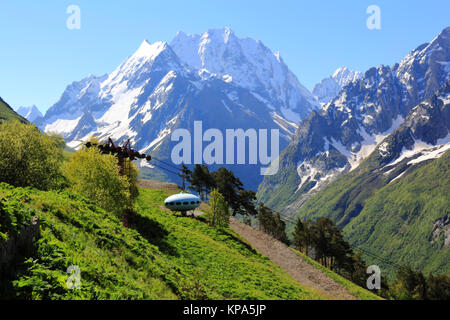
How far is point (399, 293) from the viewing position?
107062 millimetres

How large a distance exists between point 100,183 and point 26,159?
8973 millimetres

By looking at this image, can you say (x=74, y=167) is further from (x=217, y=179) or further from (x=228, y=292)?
(x=217, y=179)

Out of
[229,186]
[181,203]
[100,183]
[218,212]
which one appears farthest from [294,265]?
[229,186]

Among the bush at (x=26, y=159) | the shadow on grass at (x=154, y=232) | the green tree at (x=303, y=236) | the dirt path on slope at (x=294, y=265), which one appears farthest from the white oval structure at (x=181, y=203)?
the green tree at (x=303, y=236)

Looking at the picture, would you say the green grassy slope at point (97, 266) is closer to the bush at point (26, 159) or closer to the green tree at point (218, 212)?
the bush at point (26, 159)

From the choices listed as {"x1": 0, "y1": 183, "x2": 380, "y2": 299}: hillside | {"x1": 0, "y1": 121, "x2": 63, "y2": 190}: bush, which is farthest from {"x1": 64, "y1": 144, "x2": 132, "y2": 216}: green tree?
{"x1": 0, "y1": 183, "x2": 380, "y2": 299}: hillside

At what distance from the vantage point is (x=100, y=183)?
43031mm

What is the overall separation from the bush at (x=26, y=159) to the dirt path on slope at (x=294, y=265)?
40428 mm

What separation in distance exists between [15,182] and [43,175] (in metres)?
3.41

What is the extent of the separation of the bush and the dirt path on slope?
4043 cm

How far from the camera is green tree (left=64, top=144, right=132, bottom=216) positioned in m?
42.0

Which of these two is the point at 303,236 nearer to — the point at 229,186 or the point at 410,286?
the point at 229,186

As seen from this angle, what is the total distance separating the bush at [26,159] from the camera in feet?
122

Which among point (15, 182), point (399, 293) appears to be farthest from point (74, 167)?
point (399, 293)
